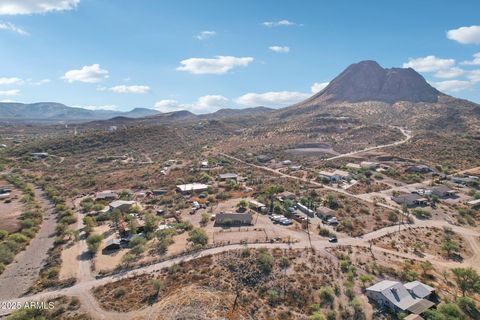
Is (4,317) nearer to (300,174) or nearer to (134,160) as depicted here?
(300,174)

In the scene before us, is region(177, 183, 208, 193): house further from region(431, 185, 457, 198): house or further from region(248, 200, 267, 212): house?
region(431, 185, 457, 198): house

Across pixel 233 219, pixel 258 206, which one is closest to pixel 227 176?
pixel 258 206

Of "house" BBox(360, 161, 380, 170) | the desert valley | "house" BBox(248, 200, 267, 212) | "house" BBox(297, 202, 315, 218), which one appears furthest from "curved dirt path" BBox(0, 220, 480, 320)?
"house" BBox(360, 161, 380, 170)

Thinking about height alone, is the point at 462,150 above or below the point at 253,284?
above

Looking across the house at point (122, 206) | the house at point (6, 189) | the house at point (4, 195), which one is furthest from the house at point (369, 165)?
the house at point (6, 189)

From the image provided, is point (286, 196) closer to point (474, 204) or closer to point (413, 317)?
point (413, 317)

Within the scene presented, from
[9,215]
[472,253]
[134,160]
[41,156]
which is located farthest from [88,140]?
[472,253]
